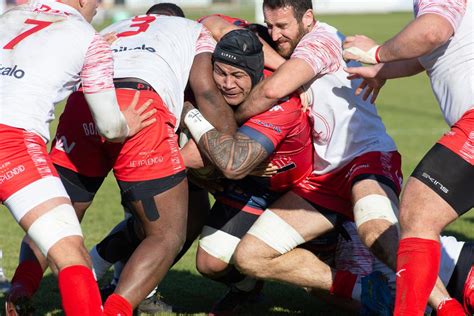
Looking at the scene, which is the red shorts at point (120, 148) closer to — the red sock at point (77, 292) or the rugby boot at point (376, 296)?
the red sock at point (77, 292)

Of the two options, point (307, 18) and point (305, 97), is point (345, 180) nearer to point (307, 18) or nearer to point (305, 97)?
point (305, 97)

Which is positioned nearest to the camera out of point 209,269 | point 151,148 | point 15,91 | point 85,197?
point 15,91

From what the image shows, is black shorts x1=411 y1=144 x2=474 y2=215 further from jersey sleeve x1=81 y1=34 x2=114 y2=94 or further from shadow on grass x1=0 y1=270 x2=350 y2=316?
shadow on grass x1=0 y1=270 x2=350 y2=316

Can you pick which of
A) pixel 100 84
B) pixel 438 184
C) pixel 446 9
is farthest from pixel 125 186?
pixel 446 9

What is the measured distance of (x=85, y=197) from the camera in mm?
5656

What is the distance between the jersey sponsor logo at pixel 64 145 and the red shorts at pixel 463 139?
7.15 ft

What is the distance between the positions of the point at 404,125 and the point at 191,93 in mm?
9241

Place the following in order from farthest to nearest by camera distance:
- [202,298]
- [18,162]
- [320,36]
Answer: [202,298] → [320,36] → [18,162]

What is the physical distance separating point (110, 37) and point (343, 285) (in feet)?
6.96

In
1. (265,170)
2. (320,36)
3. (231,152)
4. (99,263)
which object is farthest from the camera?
(99,263)

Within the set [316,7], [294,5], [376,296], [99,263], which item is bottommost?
[316,7]

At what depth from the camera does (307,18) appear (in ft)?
19.9

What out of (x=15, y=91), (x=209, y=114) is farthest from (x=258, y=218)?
(x=15, y=91)

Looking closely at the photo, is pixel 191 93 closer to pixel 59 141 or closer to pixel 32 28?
pixel 59 141
